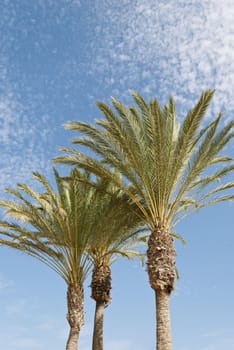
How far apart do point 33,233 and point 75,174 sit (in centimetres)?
335

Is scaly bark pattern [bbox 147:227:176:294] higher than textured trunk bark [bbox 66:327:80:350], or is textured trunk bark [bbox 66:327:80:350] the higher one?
scaly bark pattern [bbox 147:227:176:294]

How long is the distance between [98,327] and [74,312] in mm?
1570

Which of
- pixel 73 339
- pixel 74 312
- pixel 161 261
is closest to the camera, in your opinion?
pixel 161 261

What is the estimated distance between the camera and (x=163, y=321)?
1397 centimetres

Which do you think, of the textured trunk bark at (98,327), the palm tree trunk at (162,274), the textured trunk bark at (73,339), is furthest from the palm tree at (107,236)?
the palm tree trunk at (162,274)

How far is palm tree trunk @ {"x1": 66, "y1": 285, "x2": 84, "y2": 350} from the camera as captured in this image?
1900 cm

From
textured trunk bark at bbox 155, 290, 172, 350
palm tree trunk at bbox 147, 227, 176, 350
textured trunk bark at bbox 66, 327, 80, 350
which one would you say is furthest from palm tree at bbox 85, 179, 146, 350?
textured trunk bark at bbox 155, 290, 172, 350

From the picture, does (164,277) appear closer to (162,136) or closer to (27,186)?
(162,136)

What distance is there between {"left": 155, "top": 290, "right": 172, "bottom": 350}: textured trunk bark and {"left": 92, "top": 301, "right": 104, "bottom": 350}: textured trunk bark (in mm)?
6515

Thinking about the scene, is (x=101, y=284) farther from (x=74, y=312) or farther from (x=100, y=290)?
(x=74, y=312)

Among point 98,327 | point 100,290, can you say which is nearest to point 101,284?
point 100,290

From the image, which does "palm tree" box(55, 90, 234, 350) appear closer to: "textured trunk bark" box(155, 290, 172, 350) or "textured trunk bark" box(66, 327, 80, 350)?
"textured trunk bark" box(155, 290, 172, 350)

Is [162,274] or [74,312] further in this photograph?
[74,312]

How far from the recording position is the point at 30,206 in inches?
714
